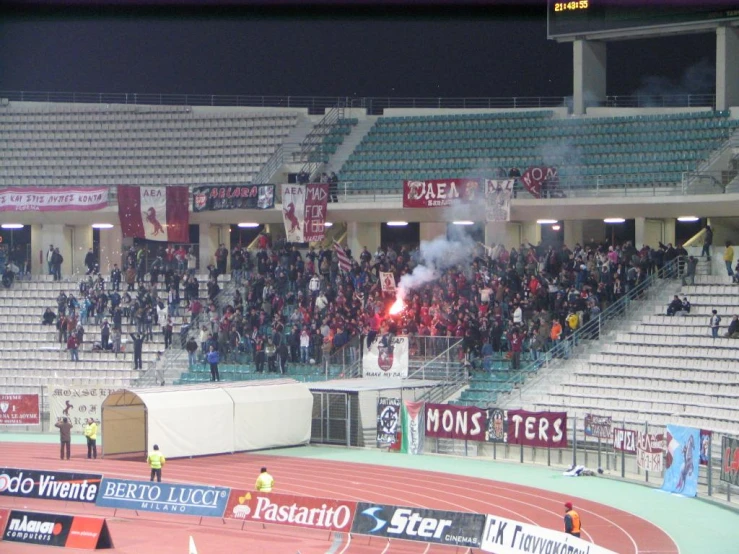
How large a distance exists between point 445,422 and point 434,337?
3.64 metres

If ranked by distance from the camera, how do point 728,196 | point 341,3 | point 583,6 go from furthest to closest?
point 583,6 → point 728,196 → point 341,3

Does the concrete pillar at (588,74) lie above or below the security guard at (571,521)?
above

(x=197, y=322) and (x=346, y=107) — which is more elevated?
(x=346, y=107)

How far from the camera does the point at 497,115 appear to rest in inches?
1531

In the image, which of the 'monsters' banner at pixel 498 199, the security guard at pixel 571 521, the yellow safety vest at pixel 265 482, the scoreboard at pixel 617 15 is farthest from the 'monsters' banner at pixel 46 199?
the security guard at pixel 571 521

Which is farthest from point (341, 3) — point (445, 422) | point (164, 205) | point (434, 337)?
point (164, 205)

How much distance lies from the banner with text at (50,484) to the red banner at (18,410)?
11.9 meters

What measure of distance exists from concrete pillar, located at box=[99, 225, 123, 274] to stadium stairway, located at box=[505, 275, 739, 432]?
1873 cm

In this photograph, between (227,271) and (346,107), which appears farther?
(346,107)

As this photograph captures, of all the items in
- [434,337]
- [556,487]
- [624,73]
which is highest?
[624,73]

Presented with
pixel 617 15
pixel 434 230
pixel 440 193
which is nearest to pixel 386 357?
pixel 440 193

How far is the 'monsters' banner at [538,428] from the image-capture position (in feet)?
80.8

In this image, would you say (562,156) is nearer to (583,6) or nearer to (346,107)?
(583,6)

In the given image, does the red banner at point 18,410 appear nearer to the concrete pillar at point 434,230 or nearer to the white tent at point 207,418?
the white tent at point 207,418
